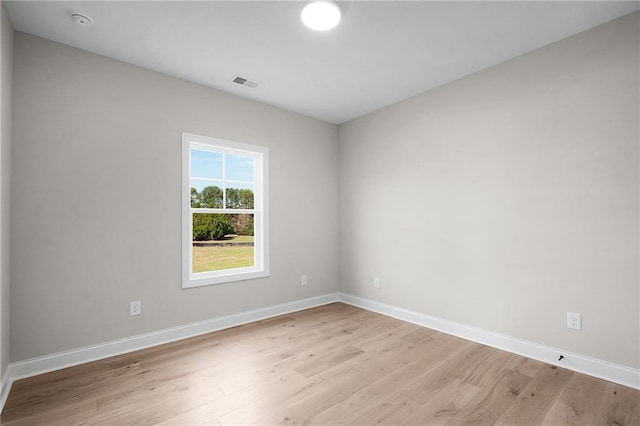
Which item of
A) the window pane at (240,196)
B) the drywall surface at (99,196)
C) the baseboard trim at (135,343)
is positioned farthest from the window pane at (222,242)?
the baseboard trim at (135,343)

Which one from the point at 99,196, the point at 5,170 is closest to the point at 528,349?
the point at 99,196

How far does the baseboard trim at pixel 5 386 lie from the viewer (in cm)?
198

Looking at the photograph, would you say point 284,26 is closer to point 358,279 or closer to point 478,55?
point 478,55

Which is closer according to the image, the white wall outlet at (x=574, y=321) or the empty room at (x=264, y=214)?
the empty room at (x=264, y=214)

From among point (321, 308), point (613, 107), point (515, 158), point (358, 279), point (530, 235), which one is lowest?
point (321, 308)

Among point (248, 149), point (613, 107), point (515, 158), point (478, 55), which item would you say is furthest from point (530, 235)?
point (248, 149)

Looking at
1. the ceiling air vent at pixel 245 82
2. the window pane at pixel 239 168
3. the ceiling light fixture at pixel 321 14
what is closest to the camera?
the ceiling light fixture at pixel 321 14

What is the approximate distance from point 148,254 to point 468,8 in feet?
10.7

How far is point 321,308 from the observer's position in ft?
13.7

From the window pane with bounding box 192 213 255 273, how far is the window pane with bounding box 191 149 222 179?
0.45 m

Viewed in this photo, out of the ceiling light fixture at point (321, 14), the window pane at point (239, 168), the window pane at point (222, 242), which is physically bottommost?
the window pane at point (222, 242)

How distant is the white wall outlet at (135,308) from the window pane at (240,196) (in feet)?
4.35

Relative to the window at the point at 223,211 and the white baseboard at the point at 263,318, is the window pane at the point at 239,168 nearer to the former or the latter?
the window at the point at 223,211

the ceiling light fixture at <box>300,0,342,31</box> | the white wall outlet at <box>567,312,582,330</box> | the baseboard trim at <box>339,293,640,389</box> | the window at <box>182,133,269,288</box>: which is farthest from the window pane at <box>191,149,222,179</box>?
the white wall outlet at <box>567,312,582,330</box>
